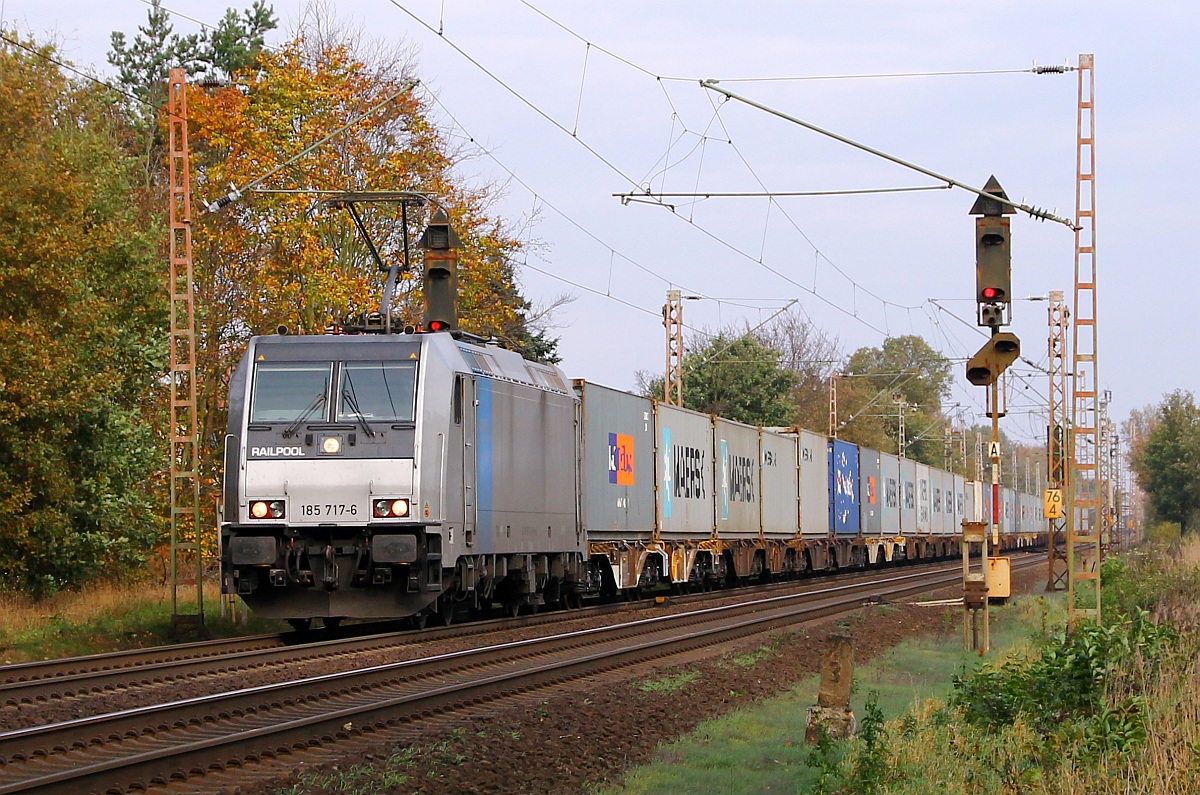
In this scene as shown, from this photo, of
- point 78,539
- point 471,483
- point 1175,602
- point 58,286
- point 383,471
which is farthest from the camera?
point 78,539

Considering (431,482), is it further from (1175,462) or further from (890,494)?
(1175,462)

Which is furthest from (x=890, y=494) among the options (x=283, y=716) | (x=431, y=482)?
(x=283, y=716)

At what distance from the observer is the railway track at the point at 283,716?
8508 mm

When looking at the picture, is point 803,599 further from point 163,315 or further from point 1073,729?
point 1073,729

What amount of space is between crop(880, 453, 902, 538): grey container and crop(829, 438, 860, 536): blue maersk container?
3.83 meters

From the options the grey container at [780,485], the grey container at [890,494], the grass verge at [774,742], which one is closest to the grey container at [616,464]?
the grass verge at [774,742]

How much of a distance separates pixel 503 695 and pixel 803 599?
51.1ft

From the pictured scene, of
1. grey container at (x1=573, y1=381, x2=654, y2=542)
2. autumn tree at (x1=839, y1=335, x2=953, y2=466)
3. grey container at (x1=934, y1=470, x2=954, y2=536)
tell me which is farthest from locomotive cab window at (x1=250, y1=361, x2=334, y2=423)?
autumn tree at (x1=839, y1=335, x2=953, y2=466)

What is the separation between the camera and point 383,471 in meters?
16.4

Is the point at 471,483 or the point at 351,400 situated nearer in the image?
the point at 351,400

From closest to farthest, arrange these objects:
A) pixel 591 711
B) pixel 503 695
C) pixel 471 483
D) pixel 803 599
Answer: pixel 591 711 → pixel 503 695 → pixel 471 483 → pixel 803 599

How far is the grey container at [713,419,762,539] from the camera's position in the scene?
3033 cm

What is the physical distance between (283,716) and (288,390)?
6.64 m

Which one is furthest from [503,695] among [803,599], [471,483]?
[803,599]
